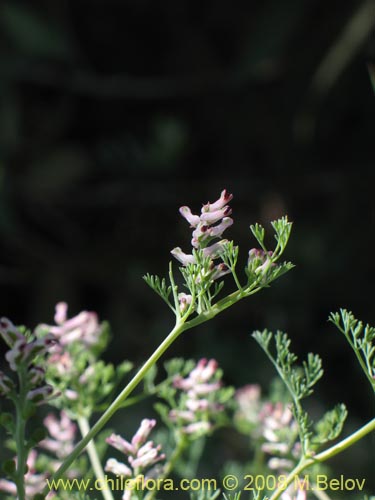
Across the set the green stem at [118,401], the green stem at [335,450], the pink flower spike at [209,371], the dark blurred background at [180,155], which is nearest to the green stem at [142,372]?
the green stem at [118,401]

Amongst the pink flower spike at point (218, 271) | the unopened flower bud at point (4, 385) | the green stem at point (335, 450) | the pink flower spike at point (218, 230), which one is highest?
the pink flower spike at point (218, 230)

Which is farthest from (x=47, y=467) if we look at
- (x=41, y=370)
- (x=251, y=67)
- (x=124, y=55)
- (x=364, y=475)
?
(x=124, y=55)

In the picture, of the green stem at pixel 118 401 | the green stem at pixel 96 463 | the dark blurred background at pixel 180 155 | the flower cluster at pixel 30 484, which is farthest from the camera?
the dark blurred background at pixel 180 155

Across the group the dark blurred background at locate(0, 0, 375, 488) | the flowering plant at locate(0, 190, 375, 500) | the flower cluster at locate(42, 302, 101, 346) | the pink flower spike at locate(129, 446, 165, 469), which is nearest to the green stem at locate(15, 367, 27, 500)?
the flowering plant at locate(0, 190, 375, 500)

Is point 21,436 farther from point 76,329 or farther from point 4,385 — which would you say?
point 76,329

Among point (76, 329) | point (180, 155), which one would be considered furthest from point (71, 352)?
point (180, 155)

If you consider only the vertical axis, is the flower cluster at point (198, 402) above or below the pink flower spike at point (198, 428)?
above

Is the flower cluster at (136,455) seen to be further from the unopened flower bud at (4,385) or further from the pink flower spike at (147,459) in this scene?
the unopened flower bud at (4,385)
